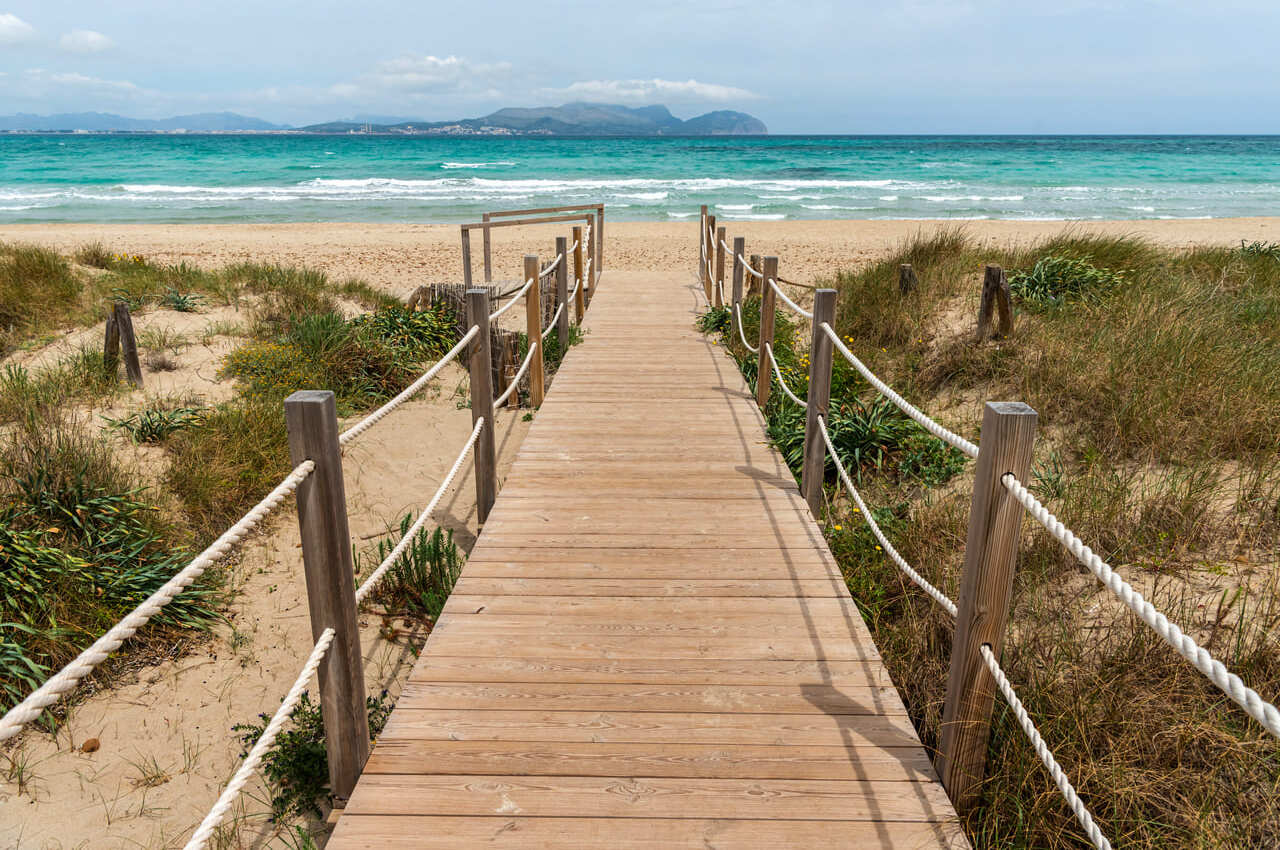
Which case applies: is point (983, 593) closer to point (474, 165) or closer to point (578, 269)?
point (578, 269)

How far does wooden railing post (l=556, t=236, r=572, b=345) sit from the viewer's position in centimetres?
829

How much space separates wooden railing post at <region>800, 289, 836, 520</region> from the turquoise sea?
25.2m

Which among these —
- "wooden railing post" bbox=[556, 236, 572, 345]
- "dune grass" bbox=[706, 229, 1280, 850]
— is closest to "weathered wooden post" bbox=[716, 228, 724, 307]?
"dune grass" bbox=[706, 229, 1280, 850]

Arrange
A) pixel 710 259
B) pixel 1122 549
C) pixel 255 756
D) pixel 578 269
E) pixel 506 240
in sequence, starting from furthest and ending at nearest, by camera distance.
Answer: pixel 506 240 < pixel 710 259 < pixel 578 269 < pixel 1122 549 < pixel 255 756

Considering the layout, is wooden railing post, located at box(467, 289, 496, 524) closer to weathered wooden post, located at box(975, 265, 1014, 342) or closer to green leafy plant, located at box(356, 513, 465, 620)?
green leafy plant, located at box(356, 513, 465, 620)

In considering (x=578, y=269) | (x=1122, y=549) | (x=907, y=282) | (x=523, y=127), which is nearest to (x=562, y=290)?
(x=578, y=269)

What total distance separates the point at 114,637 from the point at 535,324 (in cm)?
513

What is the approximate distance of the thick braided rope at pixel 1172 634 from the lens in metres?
1.34

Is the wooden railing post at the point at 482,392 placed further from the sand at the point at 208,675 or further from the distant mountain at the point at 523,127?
the distant mountain at the point at 523,127

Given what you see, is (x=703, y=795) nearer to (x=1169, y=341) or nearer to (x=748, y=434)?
(x=748, y=434)

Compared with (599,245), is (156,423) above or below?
below

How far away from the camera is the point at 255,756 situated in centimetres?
204

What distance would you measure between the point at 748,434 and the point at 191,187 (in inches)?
1600

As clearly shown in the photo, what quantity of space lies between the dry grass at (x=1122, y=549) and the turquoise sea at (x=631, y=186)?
23.1 meters
